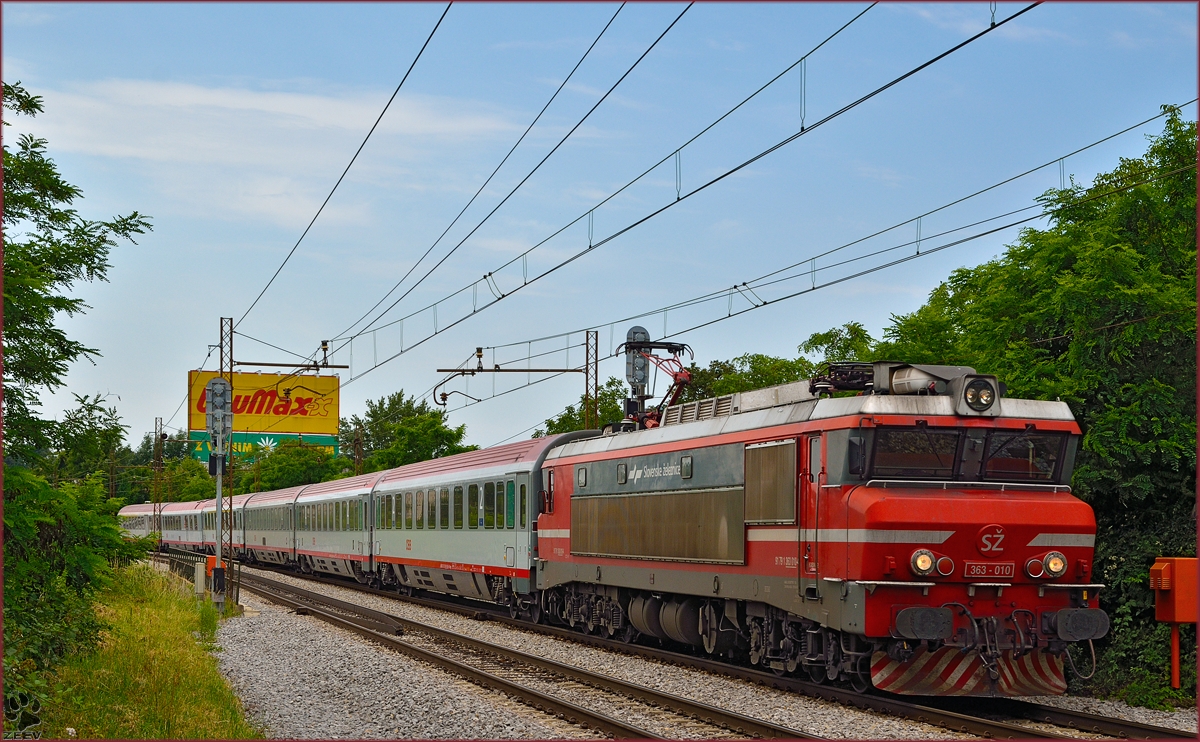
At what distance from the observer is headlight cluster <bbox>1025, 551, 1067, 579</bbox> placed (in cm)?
1315

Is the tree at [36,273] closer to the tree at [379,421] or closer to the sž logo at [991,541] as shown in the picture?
the sž logo at [991,541]

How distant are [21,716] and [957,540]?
9268 mm

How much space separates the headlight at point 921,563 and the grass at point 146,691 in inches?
264

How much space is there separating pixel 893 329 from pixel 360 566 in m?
16.9

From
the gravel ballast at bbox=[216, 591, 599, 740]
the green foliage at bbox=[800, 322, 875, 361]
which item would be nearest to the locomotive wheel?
the gravel ballast at bbox=[216, 591, 599, 740]

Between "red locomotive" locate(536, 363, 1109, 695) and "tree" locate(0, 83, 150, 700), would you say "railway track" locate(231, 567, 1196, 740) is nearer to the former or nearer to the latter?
"red locomotive" locate(536, 363, 1109, 695)

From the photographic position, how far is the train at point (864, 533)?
12922 millimetres

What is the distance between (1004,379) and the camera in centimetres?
1742

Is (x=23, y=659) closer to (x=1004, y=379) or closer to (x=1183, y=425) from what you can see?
(x=1004, y=379)

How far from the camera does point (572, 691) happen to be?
15.0 meters

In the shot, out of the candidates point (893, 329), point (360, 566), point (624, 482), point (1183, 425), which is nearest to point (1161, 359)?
point (1183, 425)

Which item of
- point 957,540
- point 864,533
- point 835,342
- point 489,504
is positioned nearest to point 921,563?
point 957,540

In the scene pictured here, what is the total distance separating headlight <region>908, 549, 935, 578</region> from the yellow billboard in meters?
58.5

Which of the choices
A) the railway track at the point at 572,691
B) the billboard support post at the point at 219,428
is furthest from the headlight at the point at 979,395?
the billboard support post at the point at 219,428
